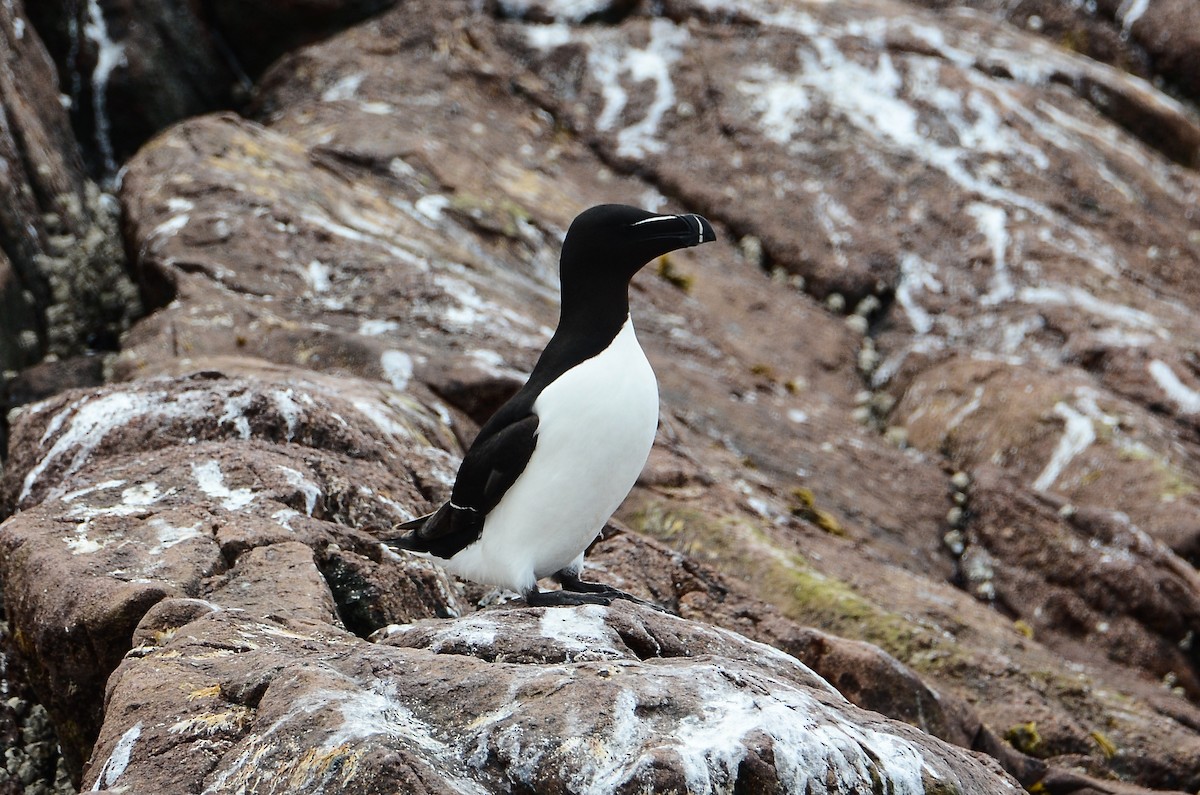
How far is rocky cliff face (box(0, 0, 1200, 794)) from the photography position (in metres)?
3.71

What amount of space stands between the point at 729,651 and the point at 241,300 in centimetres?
468

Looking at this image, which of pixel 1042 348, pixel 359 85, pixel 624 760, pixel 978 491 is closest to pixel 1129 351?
pixel 1042 348

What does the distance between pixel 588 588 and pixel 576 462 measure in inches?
22.5

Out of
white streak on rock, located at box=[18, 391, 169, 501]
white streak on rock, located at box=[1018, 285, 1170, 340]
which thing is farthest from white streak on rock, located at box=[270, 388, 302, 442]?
white streak on rock, located at box=[1018, 285, 1170, 340]

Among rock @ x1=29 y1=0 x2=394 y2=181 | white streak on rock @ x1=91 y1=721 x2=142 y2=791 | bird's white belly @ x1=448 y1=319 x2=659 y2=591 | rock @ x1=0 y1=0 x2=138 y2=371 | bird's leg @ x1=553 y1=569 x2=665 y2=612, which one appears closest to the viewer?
white streak on rock @ x1=91 y1=721 x2=142 y2=791

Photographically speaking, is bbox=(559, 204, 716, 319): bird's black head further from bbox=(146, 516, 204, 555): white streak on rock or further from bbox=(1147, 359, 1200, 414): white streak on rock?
bbox=(1147, 359, 1200, 414): white streak on rock

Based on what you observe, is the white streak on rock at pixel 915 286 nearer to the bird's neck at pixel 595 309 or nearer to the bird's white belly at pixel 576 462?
the bird's neck at pixel 595 309

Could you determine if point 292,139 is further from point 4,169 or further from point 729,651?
point 729,651

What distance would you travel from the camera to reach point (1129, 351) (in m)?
10.5

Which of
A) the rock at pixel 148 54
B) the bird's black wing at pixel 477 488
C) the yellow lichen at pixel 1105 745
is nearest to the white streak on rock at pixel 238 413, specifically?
the bird's black wing at pixel 477 488

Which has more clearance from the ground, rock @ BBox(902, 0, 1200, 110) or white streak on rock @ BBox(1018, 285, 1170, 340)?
rock @ BBox(902, 0, 1200, 110)

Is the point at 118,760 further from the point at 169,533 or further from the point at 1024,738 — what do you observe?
the point at 1024,738

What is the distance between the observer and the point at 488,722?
3.46m

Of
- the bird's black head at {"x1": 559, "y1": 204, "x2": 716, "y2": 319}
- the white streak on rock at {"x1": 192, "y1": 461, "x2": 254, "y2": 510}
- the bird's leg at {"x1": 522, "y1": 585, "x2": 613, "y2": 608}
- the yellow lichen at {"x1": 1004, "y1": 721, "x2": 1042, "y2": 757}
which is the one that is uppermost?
the bird's black head at {"x1": 559, "y1": 204, "x2": 716, "y2": 319}
